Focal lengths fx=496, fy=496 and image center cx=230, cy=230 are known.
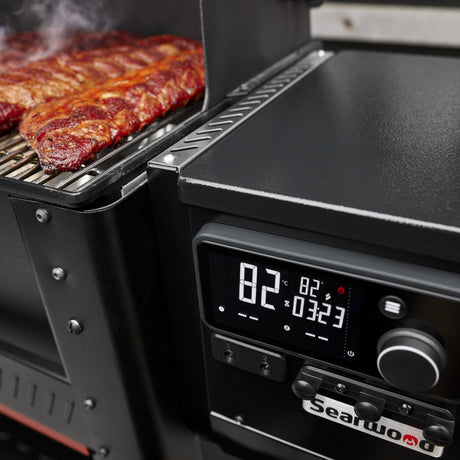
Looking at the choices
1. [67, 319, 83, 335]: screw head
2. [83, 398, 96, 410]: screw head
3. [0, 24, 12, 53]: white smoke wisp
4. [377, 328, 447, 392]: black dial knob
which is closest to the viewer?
[377, 328, 447, 392]: black dial knob

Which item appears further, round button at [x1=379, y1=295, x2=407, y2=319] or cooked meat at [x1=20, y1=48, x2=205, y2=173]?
cooked meat at [x1=20, y1=48, x2=205, y2=173]

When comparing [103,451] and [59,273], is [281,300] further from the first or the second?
[103,451]

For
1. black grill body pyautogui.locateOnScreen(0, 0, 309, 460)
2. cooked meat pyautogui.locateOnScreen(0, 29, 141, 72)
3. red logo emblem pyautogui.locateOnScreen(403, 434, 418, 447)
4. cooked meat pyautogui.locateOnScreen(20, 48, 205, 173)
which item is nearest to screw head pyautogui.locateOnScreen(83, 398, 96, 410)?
black grill body pyautogui.locateOnScreen(0, 0, 309, 460)

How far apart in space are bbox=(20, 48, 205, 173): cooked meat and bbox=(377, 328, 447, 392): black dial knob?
0.53 metres

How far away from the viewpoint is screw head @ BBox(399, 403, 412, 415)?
663 millimetres

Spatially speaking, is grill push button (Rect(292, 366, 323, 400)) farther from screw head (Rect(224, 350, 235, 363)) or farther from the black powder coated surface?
the black powder coated surface

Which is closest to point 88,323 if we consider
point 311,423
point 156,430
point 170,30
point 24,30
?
point 156,430

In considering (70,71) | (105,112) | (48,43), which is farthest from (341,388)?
(48,43)

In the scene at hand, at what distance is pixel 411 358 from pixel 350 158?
0.29 metres

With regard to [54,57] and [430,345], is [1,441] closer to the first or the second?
[54,57]

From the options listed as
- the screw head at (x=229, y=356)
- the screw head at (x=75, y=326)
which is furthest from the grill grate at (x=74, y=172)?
the screw head at (x=229, y=356)

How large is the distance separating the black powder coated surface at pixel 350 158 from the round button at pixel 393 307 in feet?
0.24

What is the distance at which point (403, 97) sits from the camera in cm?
90

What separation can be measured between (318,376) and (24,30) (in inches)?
54.6
